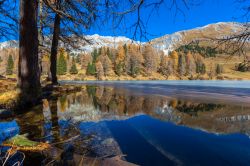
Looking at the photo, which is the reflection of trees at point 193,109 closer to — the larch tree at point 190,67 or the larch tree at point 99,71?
the larch tree at point 99,71

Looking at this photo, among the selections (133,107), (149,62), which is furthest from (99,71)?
(133,107)

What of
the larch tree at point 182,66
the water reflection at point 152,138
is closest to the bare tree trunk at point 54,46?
the water reflection at point 152,138

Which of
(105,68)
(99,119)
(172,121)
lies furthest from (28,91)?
(105,68)

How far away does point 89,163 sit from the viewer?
2391mm

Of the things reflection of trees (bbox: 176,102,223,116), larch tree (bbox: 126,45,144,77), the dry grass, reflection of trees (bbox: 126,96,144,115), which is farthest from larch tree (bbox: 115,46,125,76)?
the dry grass

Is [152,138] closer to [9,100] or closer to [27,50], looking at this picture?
[9,100]

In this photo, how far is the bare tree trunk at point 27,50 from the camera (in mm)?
7211

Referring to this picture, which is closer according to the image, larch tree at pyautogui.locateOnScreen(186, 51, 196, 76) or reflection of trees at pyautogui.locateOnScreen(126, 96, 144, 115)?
reflection of trees at pyautogui.locateOnScreen(126, 96, 144, 115)

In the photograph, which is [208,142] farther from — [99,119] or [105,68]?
[105,68]

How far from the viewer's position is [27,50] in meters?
7.24

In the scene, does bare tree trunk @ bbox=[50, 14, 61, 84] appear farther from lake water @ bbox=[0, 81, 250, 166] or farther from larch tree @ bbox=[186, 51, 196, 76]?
larch tree @ bbox=[186, 51, 196, 76]

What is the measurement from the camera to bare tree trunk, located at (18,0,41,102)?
23.7ft

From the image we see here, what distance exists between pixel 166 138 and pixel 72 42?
43.2 ft

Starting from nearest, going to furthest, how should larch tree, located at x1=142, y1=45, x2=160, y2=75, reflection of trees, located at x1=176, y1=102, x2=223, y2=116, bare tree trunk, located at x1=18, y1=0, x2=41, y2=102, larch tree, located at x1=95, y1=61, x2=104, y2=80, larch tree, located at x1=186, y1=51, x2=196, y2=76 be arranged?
bare tree trunk, located at x1=18, y1=0, x2=41, y2=102 < reflection of trees, located at x1=176, y1=102, x2=223, y2=116 < larch tree, located at x1=95, y1=61, x2=104, y2=80 < larch tree, located at x1=142, y1=45, x2=160, y2=75 < larch tree, located at x1=186, y1=51, x2=196, y2=76
